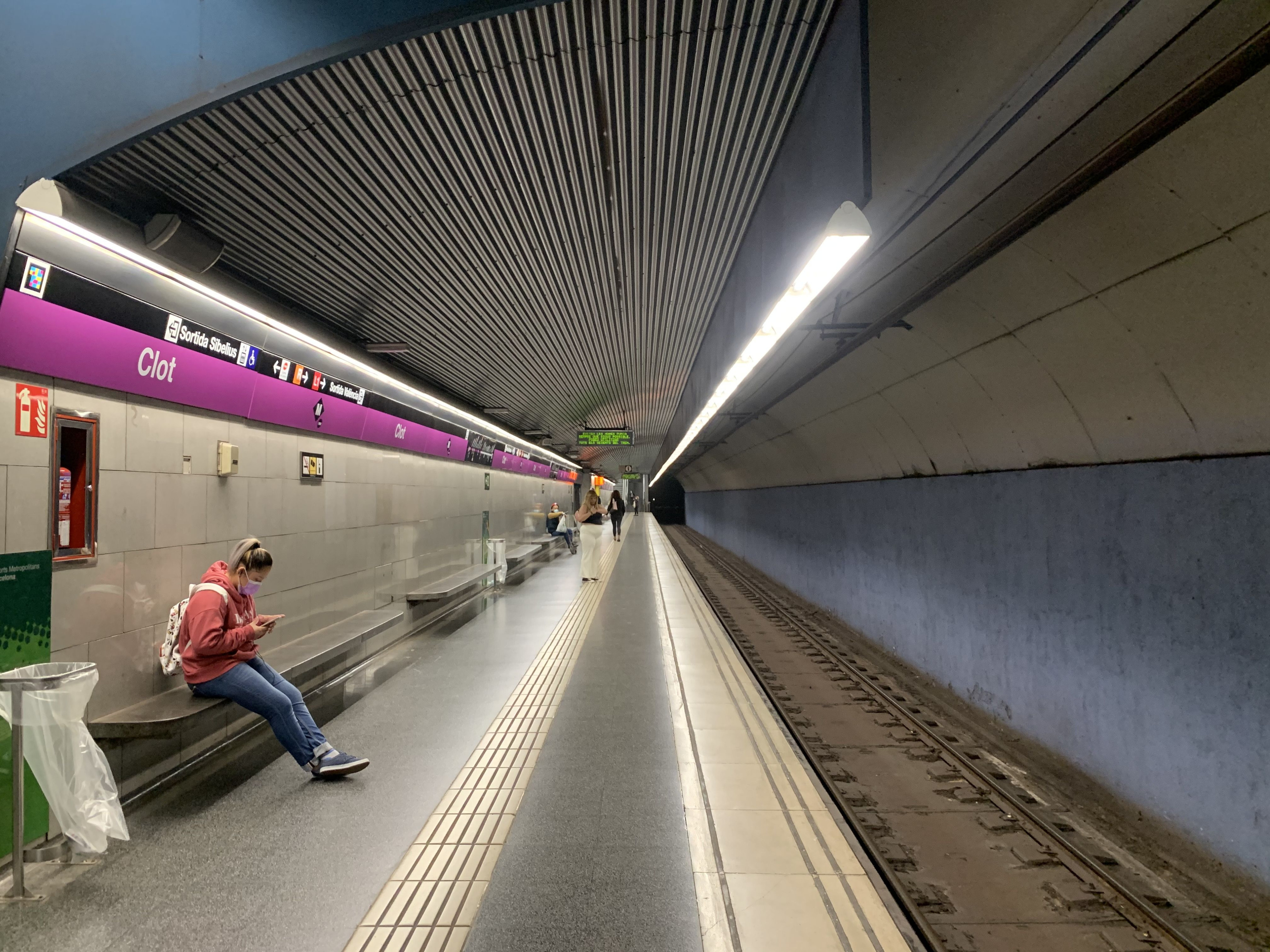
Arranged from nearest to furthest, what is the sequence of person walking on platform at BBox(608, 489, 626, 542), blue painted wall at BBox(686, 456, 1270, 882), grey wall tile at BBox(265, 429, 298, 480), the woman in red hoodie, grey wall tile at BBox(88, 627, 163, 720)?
1. blue painted wall at BBox(686, 456, 1270, 882)
2. grey wall tile at BBox(88, 627, 163, 720)
3. the woman in red hoodie
4. grey wall tile at BBox(265, 429, 298, 480)
5. person walking on platform at BBox(608, 489, 626, 542)

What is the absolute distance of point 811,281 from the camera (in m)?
3.09

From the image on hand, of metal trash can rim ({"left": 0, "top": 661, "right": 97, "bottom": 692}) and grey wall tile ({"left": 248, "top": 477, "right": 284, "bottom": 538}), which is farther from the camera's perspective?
grey wall tile ({"left": 248, "top": 477, "right": 284, "bottom": 538})

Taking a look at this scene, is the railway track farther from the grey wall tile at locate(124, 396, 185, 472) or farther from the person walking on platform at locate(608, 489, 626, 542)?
the person walking on platform at locate(608, 489, 626, 542)

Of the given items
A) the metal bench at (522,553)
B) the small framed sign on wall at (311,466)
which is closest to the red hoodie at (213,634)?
the small framed sign on wall at (311,466)

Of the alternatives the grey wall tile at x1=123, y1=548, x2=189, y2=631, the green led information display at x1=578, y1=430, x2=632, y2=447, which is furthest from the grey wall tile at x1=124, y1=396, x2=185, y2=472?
the green led information display at x1=578, y1=430, x2=632, y2=447

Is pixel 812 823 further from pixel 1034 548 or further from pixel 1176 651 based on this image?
pixel 1034 548

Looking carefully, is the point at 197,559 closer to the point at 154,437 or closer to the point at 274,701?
the point at 154,437

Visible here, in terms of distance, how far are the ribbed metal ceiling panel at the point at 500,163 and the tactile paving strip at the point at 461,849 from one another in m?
3.15

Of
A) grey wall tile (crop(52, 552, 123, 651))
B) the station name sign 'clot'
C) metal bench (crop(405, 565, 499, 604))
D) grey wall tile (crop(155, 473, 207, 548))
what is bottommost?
metal bench (crop(405, 565, 499, 604))

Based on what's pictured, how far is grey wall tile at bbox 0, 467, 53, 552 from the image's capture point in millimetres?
2756

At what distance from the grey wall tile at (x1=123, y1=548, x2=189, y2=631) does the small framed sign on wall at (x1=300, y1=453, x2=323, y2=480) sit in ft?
5.63

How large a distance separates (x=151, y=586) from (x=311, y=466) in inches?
84.3

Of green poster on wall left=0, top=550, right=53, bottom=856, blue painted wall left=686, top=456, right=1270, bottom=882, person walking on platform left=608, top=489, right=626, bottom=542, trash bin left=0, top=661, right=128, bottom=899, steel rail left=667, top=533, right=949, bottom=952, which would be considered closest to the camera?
steel rail left=667, top=533, right=949, bottom=952

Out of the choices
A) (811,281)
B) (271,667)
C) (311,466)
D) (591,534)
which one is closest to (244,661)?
(271,667)
